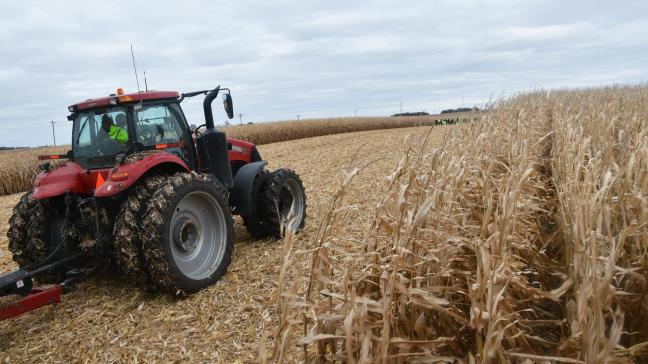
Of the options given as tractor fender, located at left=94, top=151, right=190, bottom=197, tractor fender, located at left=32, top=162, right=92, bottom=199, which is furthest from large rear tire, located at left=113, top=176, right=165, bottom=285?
tractor fender, located at left=32, top=162, right=92, bottom=199

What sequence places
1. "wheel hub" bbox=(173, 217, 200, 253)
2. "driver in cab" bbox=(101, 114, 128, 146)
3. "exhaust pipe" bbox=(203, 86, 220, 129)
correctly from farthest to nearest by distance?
"exhaust pipe" bbox=(203, 86, 220, 129) < "driver in cab" bbox=(101, 114, 128, 146) < "wheel hub" bbox=(173, 217, 200, 253)

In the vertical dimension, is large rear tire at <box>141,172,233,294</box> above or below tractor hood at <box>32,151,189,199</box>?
below

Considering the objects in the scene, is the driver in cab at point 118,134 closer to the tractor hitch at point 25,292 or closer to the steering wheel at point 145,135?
the steering wheel at point 145,135

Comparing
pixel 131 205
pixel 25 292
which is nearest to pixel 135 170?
pixel 131 205

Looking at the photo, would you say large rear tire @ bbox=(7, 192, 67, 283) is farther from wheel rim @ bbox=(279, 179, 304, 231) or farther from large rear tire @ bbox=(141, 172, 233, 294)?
wheel rim @ bbox=(279, 179, 304, 231)

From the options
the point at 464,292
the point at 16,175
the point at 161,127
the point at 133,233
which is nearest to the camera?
the point at 464,292

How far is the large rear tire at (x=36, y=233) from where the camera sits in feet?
13.4

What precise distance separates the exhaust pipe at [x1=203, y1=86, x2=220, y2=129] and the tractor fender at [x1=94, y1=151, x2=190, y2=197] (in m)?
0.85

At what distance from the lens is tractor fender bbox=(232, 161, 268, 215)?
16.7ft

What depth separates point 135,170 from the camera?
3742 mm

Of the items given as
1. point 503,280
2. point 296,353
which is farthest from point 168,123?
point 503,280

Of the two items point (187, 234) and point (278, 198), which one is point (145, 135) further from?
point (278, 198)

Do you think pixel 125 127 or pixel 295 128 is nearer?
pixel 125 127

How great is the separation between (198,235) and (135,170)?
838 millimetres
